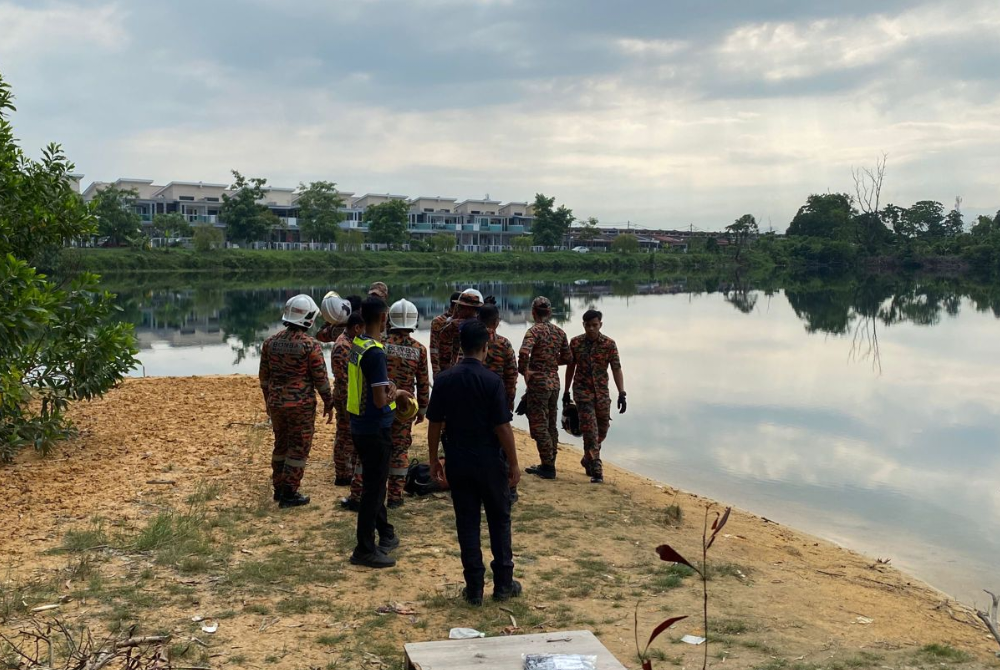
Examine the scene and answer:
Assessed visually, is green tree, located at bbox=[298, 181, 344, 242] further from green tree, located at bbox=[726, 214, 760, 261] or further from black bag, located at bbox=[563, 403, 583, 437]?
black bag, located at bbox=[563, 403, 583, 437]

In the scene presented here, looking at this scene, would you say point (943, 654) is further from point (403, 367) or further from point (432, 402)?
point (403, 367)

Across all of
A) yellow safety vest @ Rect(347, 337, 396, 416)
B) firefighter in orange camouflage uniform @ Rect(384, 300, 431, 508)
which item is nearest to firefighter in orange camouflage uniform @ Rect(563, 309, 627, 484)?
firefighter in orange camouflage uniform @ Rect(384, 300, 431, 508)

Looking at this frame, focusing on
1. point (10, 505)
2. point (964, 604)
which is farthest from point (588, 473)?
point (10, 505)

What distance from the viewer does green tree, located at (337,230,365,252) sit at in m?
70.3

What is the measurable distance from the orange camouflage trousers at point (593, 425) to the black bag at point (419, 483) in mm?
1831

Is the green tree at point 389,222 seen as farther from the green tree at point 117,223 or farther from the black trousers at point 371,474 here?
the black trousers at point 371,474

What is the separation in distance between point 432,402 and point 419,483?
2943mm

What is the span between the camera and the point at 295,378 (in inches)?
283

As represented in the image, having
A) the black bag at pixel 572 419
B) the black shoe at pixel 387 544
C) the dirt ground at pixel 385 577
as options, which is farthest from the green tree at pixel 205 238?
the black shoe at pixel 387 544

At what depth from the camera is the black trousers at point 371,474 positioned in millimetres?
5836

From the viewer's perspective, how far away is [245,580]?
559 centimetres

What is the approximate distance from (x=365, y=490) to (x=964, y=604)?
521cm

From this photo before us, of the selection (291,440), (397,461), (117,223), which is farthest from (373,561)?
(117,223)

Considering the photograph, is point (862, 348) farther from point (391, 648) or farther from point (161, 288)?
point (161, 288)
